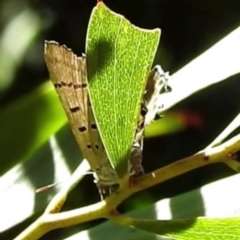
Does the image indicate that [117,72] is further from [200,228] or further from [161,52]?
[161,52]

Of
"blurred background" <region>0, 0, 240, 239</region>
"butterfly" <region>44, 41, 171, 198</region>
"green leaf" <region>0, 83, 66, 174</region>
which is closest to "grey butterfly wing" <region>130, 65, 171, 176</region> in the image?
"butterfly" <region>44, 41, 171, 198</region>

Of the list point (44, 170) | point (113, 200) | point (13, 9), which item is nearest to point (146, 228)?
point (113, 200)

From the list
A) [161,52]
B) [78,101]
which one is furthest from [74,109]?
[161,52]

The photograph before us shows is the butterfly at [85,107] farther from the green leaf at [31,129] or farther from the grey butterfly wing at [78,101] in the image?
the green leaf at [31,129]

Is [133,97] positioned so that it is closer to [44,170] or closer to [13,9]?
[44,170]

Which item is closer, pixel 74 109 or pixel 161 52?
pixel 74 109

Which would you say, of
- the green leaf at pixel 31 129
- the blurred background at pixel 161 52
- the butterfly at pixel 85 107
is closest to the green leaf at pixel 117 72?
the butterfly at pixel 85 107
